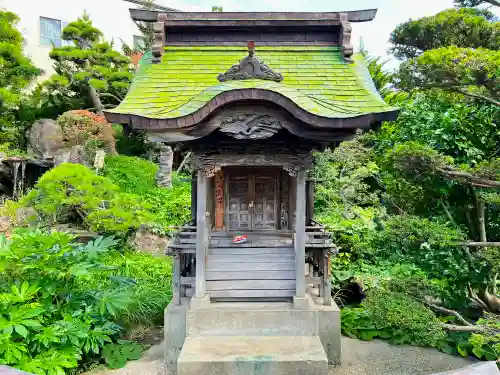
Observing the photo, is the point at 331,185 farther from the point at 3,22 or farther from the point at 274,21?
the point at 3,22

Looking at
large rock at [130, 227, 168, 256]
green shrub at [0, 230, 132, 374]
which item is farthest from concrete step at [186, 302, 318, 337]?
large rock at [130, 227, 168, 256]

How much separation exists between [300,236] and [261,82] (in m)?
2.60

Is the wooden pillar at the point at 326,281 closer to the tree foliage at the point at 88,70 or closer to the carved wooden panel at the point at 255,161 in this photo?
the carved wooden panel at the point at 255,161

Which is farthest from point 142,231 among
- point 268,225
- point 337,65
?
point 337,65

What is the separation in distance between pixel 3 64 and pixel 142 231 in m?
10.6

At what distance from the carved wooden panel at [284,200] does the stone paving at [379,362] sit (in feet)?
8.86

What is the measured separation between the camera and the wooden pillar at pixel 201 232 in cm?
640

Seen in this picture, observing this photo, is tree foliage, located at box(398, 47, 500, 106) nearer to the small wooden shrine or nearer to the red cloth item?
the small wooden shrine

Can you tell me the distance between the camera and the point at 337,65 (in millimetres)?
7312

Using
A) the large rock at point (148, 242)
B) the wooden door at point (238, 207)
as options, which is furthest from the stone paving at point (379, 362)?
the large rock at point (148, 242)

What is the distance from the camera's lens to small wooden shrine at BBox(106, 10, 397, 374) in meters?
5.69

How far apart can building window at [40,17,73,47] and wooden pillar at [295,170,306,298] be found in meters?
21.7

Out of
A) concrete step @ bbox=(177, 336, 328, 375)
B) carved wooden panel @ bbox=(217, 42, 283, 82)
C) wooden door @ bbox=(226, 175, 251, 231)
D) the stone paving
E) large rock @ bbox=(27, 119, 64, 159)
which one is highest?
large rock @ bbox=(27, 119, 64, 159)

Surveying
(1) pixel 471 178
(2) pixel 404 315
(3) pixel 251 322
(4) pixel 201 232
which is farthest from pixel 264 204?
(1) pixel 471 178
